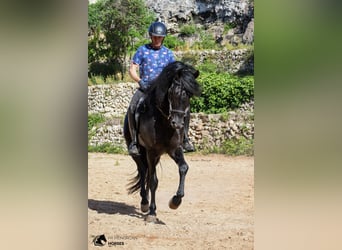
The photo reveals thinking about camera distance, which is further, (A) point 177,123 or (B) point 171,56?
(B) point 171,56

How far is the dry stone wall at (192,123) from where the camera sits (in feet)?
16.1

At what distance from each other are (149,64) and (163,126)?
0.60 metres

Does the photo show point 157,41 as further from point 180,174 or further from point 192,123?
point 180,174

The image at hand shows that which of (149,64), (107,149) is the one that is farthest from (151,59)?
(107,149)

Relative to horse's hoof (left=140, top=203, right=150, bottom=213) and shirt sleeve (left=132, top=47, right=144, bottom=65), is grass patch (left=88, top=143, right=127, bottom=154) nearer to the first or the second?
horse's hoof (left=140, top=203, right=150, bottom=213)

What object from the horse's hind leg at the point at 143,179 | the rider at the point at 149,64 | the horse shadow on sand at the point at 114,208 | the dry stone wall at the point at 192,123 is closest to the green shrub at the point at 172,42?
the rider at the point at 149,64

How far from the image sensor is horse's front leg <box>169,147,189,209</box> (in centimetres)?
488

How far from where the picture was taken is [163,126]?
4.86 metres

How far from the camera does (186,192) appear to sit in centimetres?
491

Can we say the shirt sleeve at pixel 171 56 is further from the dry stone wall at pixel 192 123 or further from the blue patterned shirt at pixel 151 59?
the dry stone wall at pixel 192 123
